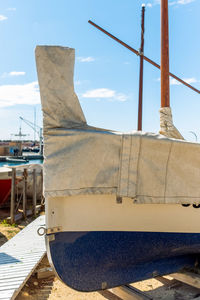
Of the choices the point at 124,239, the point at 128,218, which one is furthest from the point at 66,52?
the point at 124,239

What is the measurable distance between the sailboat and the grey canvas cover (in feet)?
0.05

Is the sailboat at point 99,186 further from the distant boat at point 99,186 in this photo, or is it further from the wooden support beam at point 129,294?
the wooden support beam at point 129,294

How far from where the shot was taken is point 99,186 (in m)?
4.18

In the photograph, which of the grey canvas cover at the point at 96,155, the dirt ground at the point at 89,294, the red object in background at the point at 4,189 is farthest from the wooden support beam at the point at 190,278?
the red object in background at the point at 4,189

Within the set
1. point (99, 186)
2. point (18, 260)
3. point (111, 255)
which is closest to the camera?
point (99, 186)

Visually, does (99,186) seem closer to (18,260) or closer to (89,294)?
(89,294)

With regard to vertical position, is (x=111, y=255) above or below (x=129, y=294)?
above

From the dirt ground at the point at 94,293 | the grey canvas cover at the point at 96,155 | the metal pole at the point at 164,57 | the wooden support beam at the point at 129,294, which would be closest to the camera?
the grey canvas cover at the point at 96,155

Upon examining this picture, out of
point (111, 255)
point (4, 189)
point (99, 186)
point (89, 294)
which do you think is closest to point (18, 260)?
point (89, 294)

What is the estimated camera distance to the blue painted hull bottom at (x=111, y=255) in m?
4.30

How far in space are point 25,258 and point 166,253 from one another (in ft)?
10.9

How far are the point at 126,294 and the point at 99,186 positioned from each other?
2.08 meters

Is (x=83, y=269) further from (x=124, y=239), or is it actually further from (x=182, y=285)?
(x=182, y=285)

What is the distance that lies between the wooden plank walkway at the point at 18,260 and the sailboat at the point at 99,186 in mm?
Answer: 1362
